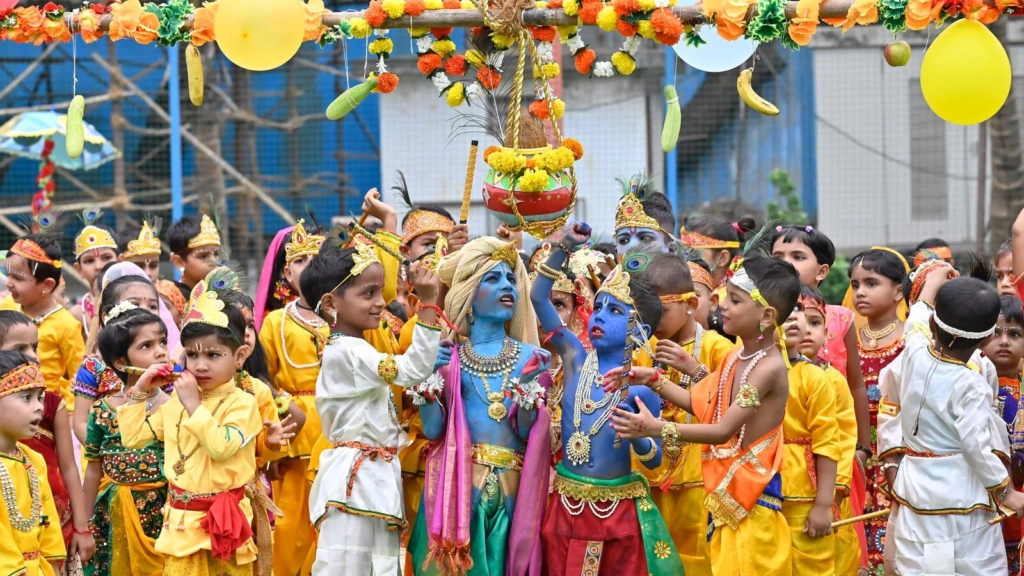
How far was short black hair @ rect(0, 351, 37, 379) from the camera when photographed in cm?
506

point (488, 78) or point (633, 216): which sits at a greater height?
point (488, 78)

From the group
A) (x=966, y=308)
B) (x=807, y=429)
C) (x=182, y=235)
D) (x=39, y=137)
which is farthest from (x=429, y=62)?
(x=39, y=137)

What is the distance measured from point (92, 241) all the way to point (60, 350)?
1.14m

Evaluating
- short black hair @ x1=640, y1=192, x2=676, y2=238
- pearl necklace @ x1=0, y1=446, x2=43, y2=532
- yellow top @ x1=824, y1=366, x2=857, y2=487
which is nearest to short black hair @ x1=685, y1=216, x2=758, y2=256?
short black hair @ x1=640, y1=192, x2=676, y2=238

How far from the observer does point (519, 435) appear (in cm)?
527

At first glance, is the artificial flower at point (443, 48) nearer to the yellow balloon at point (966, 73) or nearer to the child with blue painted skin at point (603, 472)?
the child with blue painted skin at point (603, 472)

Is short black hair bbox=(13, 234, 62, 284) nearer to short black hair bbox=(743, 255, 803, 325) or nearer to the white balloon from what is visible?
the white balloon

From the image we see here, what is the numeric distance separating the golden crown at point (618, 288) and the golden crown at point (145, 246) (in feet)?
10.8

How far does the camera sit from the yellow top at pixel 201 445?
5188 mm

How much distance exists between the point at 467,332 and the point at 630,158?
639cm

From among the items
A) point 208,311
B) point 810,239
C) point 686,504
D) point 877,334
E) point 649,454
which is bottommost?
point 686,504

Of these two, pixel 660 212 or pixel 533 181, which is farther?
pixel 660 212

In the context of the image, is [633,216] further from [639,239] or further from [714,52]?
[714,52]

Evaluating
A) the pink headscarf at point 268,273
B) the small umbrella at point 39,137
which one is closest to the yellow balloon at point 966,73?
the pink headscarf at point 268,273
